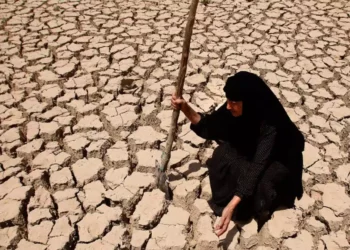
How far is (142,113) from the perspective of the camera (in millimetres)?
2590

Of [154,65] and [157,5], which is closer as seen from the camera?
[154,65]

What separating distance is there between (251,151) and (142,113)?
1007 mm

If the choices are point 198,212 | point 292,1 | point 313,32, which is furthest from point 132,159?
point 292,1

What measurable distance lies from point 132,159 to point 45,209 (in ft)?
1.89

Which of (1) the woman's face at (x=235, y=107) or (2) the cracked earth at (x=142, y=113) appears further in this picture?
(2) the cracked earth at (x=142, y=113)

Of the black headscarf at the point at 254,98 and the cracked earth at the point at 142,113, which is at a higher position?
the black headscarf at the point at 254,98

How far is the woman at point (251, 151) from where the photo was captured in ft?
5.29

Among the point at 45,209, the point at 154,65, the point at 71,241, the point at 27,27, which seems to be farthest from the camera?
the point at 27,27

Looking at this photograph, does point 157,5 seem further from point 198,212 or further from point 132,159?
point 198,212

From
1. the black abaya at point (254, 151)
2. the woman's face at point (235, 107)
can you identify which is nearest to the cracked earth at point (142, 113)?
the black abaya at point (254, 151)

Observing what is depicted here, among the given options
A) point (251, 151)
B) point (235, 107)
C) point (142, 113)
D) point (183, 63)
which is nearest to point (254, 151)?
point (251, 151)

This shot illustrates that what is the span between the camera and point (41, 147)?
2.28m

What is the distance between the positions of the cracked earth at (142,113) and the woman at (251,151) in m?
0.15

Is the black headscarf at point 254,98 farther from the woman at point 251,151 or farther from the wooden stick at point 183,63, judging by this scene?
the wooden stick at point 183,63
